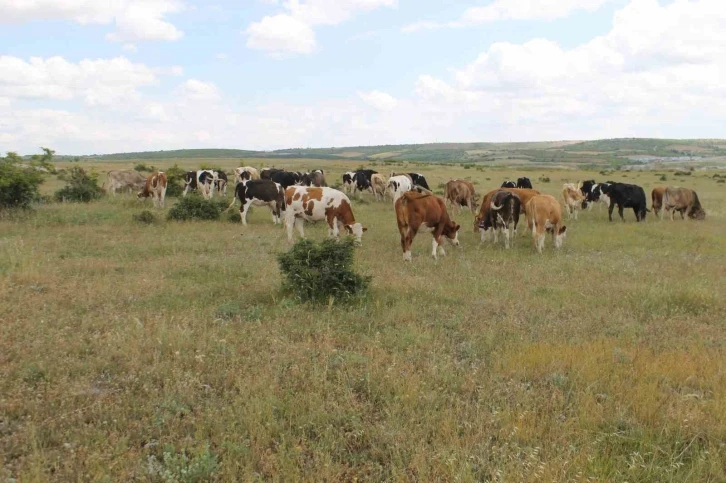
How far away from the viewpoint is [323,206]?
14.8m

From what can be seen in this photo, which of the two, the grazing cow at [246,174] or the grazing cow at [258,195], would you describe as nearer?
the grazing cow at [258,195]

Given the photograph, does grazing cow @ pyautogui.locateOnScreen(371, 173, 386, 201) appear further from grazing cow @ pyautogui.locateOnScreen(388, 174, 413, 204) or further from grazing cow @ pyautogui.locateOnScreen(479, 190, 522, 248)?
grazing cow @ pyautogui.locateOnScreen(479, 190, 522, 248)

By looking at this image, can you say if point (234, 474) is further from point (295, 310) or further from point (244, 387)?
point (295, 310)

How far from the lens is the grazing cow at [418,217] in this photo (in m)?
12.8

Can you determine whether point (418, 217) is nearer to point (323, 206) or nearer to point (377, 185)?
point (323, 206)

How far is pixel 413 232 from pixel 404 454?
29.2 feet

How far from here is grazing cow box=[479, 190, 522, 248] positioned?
15078 mm

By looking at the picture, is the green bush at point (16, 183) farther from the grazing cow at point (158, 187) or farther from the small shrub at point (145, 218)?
the grazing cow at point (158, 187)

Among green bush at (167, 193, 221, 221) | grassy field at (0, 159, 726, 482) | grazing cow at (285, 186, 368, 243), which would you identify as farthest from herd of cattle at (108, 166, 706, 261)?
grassy field at (0, 159, 726, 482)

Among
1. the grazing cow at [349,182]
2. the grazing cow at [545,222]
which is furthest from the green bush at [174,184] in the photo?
the grazing cow at [545,222]

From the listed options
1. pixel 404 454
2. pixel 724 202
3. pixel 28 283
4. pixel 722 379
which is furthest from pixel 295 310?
pixel 724 202

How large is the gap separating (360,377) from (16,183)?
649 inches

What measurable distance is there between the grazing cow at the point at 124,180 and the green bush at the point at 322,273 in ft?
69.0

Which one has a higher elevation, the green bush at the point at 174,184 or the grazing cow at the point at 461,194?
the green bush at the point at 174,184
